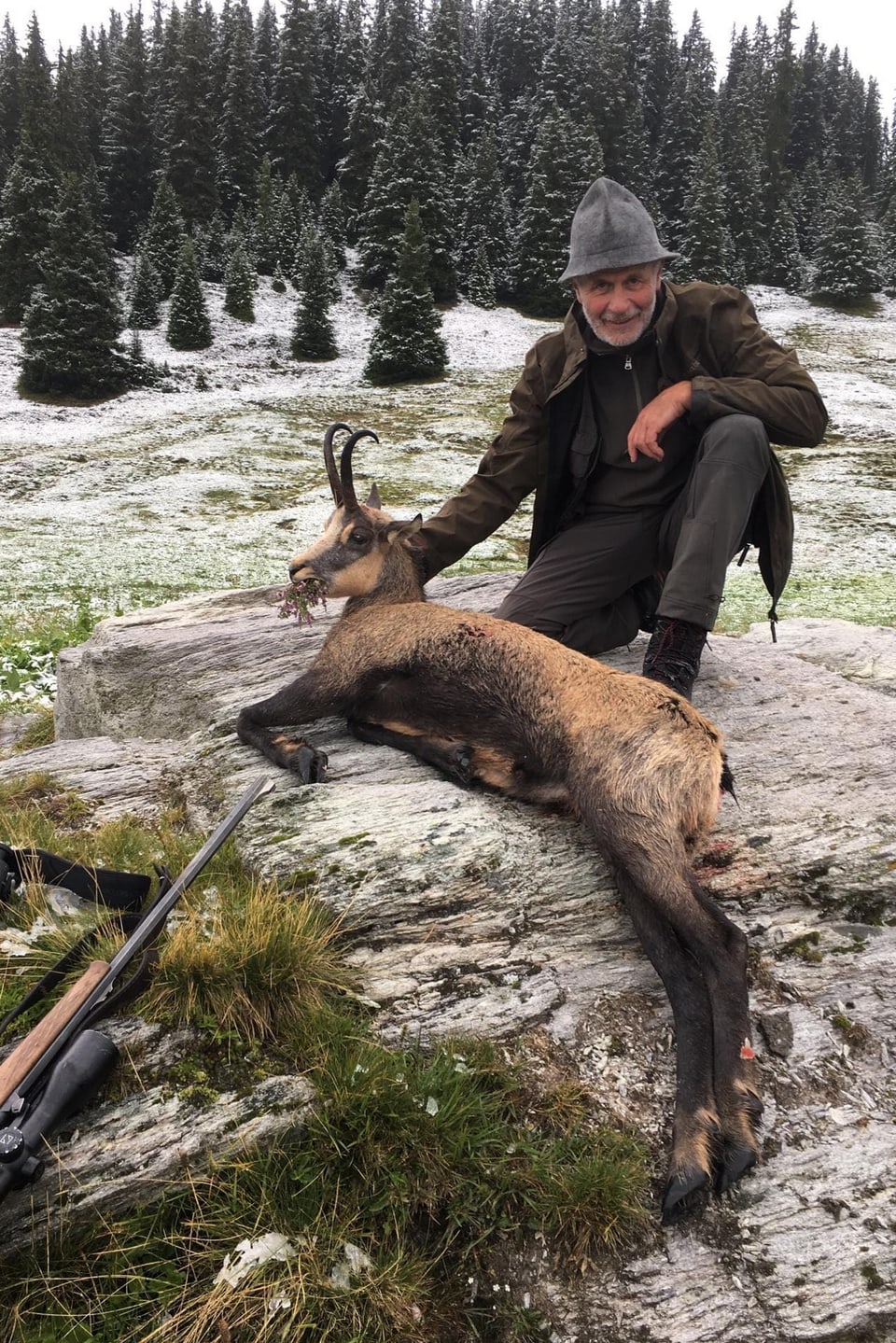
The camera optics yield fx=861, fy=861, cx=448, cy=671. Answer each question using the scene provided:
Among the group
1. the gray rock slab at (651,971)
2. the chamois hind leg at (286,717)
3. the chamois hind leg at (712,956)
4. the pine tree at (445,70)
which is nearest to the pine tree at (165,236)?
the pine tree at (445,70)

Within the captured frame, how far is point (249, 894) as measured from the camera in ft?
12.6

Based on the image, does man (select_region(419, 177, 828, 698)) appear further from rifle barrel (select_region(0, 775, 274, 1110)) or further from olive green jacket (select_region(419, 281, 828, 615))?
rifle barrel (select_region(0, 775, 274, 1110))

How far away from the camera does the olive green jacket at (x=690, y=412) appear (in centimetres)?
525

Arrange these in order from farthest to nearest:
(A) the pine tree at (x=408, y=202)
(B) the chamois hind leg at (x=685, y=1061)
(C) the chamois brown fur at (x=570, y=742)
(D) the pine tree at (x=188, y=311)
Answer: (A) the pine tree at (x=408, y=202)
(D) the pine tree at (x=188, y=311)
(C) the chamois brown fur at (x=570, y=742)
(B) the chamois hind leg at (x=685, y=1061)

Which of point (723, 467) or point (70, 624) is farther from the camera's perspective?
point (70, 624)

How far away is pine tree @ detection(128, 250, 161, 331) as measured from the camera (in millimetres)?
54500

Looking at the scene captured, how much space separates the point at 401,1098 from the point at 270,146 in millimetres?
94256

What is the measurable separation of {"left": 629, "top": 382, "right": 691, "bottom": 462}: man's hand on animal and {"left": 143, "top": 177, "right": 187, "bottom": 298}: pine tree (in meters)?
60.7

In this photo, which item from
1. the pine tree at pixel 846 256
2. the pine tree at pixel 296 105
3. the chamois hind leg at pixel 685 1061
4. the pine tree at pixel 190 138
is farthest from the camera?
the pine tree at pixel 296 105

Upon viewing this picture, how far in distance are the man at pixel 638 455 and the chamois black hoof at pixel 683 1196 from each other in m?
2.70

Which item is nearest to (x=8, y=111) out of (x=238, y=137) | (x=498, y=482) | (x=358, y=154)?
(x=238, y=137)

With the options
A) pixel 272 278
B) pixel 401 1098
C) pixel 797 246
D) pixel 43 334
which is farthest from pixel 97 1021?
pixel 797 246

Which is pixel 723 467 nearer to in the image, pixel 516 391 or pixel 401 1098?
pixel 516 391

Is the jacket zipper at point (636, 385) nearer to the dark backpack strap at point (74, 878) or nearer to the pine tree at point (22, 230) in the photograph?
the dark backpack strap at point (74, 878)
